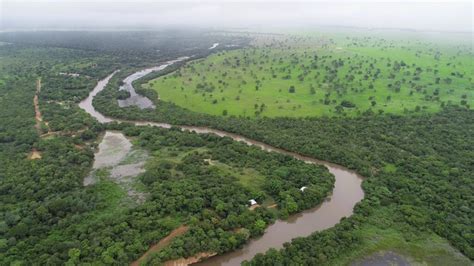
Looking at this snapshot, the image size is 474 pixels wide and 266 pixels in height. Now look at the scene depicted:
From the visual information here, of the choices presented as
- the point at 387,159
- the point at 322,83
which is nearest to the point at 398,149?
the point at 387,159

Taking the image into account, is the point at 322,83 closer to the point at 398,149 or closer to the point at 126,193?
the point at 398,149

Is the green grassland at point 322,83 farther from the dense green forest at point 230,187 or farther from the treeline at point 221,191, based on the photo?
the treeline at point 221,191

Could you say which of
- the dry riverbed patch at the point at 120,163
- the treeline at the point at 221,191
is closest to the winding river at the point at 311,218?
the treeline at the point at 221,191

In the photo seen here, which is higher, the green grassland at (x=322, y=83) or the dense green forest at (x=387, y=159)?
the green grassland at (x=322, y=83)

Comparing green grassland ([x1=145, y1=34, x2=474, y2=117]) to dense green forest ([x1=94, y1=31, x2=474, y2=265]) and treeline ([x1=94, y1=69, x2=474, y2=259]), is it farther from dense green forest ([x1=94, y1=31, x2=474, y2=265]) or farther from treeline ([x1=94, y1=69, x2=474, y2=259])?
treeline ([x1=94, y1=69, x2=474, y2=259])

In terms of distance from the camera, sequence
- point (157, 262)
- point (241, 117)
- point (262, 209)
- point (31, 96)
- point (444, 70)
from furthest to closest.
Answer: point (444, 70) → point (31, 96) → point (241, 117) → point (262, 209) → point (157, 262)

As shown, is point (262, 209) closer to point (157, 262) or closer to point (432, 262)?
point (157, 262)

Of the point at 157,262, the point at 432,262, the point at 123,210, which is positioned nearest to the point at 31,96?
the point at 123,210
